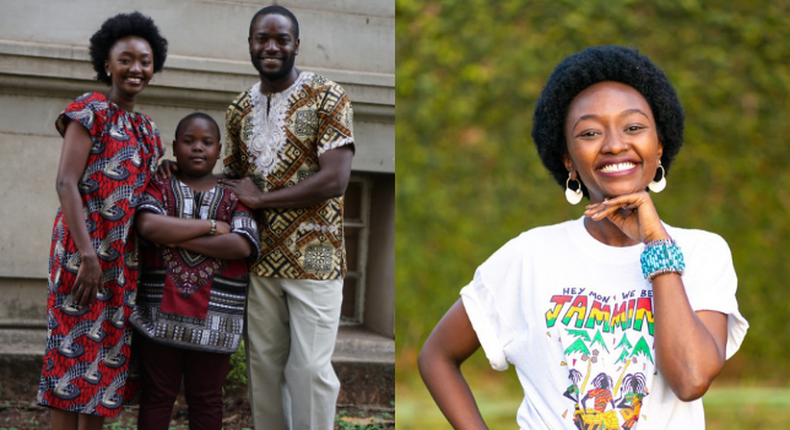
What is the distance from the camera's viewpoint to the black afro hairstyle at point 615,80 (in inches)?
72.9

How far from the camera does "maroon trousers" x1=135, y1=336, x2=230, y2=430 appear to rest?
3.00 meters

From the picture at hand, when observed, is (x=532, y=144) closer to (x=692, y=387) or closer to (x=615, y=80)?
(x=615, y=80)

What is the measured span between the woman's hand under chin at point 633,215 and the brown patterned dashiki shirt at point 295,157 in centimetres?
151

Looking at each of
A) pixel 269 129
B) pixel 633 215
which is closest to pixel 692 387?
pixel 633 215

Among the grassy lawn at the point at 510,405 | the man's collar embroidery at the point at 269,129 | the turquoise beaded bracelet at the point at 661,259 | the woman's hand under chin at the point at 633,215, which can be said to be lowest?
the grassy lawn at the point at 510,405

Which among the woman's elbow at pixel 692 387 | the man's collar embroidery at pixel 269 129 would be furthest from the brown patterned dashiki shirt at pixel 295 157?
the woman's elbow at pixel 692 387

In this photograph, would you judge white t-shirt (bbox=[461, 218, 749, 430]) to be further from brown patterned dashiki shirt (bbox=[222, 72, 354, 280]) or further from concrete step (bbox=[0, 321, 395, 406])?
concrete step (bbox=[0, 321, 395, 406])

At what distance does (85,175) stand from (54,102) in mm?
1440

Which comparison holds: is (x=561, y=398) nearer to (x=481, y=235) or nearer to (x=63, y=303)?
(x=63, y=303)

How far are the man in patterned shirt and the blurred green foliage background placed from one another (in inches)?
69.8

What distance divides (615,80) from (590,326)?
1.91 ft

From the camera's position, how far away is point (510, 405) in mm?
4980

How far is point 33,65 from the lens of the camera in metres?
4.04

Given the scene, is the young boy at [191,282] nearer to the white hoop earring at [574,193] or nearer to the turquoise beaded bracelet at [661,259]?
the white hoop earring at [574,193]
